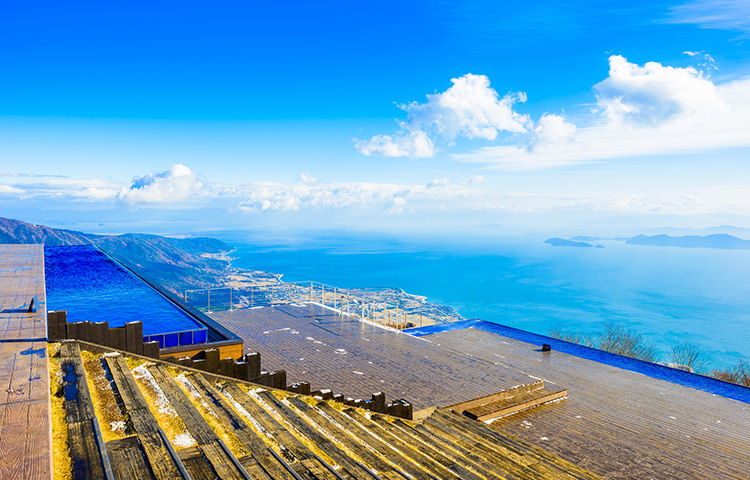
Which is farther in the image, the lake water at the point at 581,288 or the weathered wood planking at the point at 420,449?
Answer: the lake water at the point at 581,288

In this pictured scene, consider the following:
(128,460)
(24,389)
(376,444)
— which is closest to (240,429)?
(128,460)

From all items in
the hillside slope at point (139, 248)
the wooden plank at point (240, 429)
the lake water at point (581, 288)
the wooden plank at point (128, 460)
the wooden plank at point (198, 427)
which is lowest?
the lake water at point (581, 288)

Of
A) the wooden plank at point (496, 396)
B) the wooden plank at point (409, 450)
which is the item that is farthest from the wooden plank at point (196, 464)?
the wooden plank at point (496, 396)

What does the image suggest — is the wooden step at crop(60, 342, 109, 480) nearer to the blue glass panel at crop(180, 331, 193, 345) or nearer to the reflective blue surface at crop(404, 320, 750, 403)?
the blue glass panel at crop(180, 331, 193, 345)

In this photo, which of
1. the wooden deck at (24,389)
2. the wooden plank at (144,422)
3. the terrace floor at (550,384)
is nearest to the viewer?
the wooden deck at (24,389)

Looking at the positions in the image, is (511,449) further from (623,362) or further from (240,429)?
(623,362)

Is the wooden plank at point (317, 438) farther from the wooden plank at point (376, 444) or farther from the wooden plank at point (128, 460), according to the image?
the wooden plank at point (128, 460)
